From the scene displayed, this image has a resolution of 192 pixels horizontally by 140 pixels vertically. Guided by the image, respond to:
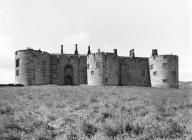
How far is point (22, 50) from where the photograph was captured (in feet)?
183

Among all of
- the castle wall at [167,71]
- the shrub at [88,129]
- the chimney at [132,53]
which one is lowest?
the shrub at [88,129]

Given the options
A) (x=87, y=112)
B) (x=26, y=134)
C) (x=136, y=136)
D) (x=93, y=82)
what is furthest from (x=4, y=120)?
(x=93, y=82)

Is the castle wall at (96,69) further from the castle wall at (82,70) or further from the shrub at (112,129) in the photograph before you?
the shrub at (112,129)

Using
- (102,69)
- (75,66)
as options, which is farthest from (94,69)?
(75,66)

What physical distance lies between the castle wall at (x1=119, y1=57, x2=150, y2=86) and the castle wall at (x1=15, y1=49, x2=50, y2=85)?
16739mm

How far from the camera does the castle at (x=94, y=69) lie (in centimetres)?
5566

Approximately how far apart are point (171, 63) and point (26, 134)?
162ft

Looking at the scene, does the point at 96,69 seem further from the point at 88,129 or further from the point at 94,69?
the point at 88,129

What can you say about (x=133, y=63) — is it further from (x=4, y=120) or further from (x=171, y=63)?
(x=4, y=120)

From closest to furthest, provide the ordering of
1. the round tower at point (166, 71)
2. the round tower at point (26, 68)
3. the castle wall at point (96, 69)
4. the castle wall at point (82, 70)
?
the round tower at point (26, 68), the castle wall at point (96, 69), the round tower at point (166, 71), the castle wall at point (82, 70)

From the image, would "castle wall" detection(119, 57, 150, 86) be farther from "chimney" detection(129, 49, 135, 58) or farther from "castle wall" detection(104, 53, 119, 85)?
"castle wall" detection(104, 53, 119, 85)

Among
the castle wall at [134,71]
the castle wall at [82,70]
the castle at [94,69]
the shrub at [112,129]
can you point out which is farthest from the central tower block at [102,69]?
the shrub at [112,129]

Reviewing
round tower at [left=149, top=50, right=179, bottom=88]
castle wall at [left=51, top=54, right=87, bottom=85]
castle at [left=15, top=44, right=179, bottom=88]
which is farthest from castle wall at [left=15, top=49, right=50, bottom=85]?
round tower at [left=149, top=50, right=179, bottom=88]

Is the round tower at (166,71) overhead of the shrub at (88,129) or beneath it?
overhead
